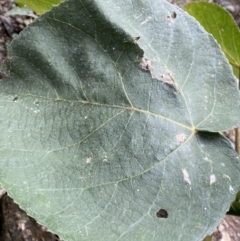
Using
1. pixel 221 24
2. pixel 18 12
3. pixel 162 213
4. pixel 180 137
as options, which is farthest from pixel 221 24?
pixel 18 12

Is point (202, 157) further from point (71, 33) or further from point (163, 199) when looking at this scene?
point (71, 33)

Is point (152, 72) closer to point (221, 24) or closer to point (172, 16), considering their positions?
point (172, 16)

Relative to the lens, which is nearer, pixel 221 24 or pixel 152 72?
pixel 152 72

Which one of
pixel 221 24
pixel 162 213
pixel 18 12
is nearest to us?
pixel 162 213

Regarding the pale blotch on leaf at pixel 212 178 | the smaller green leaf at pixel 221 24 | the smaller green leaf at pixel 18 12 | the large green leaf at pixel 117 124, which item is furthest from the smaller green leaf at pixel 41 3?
the smaller green leaf at pixel 18 12

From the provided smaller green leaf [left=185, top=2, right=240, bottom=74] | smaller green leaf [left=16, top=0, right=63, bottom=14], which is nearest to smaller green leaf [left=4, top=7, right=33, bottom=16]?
smaller green leaf [left=16, top=0, right=63, bottom=14]

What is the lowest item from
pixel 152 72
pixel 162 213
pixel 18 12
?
pixel 18 12

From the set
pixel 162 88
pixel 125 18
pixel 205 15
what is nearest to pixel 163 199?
pixel 162 88

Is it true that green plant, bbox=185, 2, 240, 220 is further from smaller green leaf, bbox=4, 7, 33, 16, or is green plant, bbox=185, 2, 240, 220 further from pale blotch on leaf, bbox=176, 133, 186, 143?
smaller green leaf, bbox=4, 7, 33, 16
